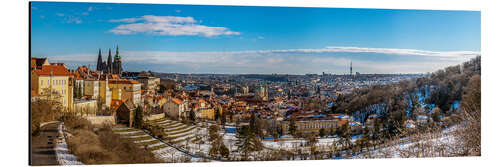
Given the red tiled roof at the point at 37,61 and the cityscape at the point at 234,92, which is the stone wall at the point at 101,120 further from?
the red tiled roof at the point at 37,61

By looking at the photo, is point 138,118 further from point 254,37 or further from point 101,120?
point 254,37

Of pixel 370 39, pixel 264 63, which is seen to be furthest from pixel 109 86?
pixel 370 39

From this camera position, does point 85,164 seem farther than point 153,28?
No

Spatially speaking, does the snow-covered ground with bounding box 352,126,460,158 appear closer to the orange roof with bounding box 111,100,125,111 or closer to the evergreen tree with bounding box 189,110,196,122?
the evergreen tree with bounding box 189,110,196,122

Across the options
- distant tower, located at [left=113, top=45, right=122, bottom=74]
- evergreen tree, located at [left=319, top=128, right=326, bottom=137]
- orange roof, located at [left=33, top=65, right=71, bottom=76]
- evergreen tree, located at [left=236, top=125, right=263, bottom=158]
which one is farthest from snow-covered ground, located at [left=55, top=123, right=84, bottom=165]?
evergreen tree, located at [left=319, top=128, right=326, bottom=137]

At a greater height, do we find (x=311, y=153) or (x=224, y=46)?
(x=224, y=46)

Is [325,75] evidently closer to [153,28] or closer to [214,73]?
[214,73]

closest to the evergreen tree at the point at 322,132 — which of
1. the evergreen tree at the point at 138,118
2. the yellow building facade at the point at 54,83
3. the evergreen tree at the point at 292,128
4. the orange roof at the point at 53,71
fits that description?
the evergreen tree at the point at 292,128
